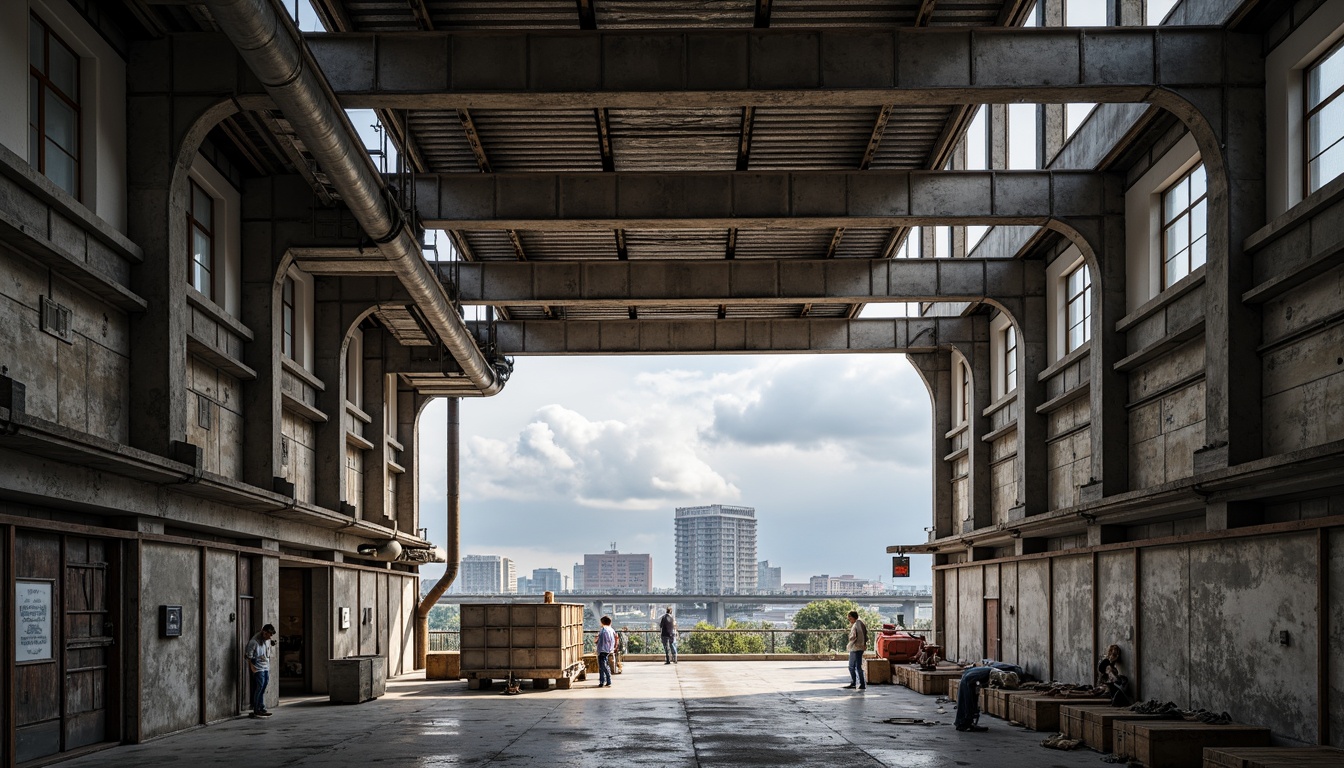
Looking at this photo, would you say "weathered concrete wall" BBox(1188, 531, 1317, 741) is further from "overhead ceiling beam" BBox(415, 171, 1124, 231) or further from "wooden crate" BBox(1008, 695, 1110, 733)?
"overhead ceiling beam" BBox(415, 171, 1124, 231)

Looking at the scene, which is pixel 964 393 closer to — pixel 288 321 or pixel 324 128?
pixel 288 321

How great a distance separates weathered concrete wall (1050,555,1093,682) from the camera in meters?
23.0

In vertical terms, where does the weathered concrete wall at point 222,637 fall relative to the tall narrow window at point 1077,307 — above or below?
below

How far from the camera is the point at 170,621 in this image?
18578mm

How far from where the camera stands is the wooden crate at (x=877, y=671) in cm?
3106

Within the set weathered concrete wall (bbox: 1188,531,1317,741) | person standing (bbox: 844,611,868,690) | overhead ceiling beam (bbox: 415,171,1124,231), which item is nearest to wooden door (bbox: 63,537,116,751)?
overhead ceiling beam (bbox: 415,171,1124,231)

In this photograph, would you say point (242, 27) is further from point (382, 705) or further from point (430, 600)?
point (430, 600)

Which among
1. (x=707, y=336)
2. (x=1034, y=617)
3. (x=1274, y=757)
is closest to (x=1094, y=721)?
(x=1274, y=757)

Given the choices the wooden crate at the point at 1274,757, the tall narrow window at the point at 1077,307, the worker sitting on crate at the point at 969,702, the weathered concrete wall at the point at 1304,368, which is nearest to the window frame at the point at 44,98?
the worker sitting on crate at the point at 969,702

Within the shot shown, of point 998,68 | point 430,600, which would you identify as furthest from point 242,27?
point 430,600

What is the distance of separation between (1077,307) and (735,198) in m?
7.83

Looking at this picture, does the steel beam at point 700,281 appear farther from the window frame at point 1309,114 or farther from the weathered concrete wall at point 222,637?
the window frame at point 1309,114

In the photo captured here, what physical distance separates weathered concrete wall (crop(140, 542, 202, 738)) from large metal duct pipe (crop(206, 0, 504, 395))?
5.66 meters

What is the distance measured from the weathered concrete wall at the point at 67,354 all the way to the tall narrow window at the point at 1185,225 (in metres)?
15.4
